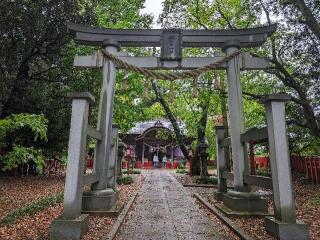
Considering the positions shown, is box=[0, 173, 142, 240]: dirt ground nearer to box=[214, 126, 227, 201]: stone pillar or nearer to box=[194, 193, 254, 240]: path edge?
box=[194, 193, 254, 240]: path edge

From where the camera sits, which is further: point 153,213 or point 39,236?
point 153,213

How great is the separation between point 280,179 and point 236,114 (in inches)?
114

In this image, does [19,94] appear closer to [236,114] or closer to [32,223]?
[32,223]

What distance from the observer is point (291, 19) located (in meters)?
12.8

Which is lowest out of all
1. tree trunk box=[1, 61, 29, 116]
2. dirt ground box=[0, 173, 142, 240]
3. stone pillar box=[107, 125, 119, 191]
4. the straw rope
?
dirt ground box=[0, 173, 142, 240]

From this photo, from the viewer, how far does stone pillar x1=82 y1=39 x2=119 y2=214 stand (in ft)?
25.0

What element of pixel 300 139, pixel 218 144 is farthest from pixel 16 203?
pixel 300 139

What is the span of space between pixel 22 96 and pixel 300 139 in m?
16.0

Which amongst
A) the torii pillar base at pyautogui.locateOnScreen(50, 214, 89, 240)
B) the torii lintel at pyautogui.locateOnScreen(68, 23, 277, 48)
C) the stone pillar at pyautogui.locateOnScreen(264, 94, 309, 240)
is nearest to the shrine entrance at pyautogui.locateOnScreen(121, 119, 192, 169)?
the torii lintel at pyautogui.locateOnScreen(68, 23, 277, 48)

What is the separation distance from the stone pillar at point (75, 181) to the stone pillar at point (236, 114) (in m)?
3.95

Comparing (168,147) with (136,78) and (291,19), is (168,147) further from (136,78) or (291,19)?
(291,19)

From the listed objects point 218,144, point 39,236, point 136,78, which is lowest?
point 39,236

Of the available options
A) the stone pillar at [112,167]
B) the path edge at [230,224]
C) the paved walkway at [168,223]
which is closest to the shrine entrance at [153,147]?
the stone pillar at [112,167]

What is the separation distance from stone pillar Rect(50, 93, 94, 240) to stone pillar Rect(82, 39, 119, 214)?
5.59ft
